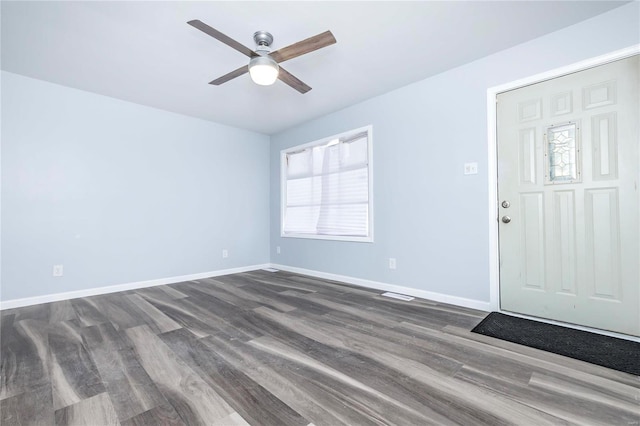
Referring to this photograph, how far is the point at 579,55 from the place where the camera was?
224 cm

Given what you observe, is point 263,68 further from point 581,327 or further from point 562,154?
point 581,327

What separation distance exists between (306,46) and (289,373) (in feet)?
7.14

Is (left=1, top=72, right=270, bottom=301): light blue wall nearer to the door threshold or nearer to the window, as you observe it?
the window

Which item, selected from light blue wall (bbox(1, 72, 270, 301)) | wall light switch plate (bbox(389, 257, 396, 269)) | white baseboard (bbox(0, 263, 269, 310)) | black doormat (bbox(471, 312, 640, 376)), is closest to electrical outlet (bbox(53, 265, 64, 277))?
light blue wall (bbox(1, 72, 270, 301))

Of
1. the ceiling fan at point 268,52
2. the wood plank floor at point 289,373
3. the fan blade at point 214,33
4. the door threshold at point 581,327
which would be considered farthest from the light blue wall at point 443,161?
the fan blade at point 214,33

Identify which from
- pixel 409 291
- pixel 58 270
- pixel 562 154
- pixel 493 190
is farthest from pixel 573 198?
pixel 58 270

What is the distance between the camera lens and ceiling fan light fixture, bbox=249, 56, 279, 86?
2119 millimetres

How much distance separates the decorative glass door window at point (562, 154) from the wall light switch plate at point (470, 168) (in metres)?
0.54

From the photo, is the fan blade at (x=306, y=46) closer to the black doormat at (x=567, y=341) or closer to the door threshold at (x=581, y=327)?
the black doormat at (x=567, y=341)

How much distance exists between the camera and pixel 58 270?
10.3ft

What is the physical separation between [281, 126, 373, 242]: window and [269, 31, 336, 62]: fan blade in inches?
69.1

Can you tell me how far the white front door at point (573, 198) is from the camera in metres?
2.06

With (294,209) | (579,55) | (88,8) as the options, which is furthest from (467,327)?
(88,8)

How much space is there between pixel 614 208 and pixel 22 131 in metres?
5.55
